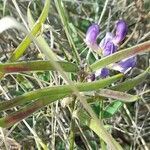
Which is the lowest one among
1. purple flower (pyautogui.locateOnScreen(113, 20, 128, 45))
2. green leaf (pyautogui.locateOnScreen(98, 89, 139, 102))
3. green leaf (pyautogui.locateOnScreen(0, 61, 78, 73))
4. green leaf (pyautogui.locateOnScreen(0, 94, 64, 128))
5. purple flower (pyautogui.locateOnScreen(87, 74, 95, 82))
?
green leaf (pyautogui.locateOnScreen(98, 89, 139, 102))

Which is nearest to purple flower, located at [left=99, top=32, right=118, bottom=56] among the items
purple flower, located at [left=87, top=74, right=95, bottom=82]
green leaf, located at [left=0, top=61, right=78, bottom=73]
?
purple flower, located at [left=87, top=74, right=95, bottom=82]

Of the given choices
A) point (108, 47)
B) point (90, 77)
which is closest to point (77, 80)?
point (90, 77)

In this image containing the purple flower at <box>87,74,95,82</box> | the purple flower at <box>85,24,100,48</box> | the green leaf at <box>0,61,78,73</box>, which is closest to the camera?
the green leaf at <box>0,61,78,73</box>

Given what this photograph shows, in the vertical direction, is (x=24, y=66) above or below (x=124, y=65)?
above

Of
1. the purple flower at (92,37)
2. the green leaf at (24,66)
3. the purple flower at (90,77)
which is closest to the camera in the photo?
the green leaf at (24,66)

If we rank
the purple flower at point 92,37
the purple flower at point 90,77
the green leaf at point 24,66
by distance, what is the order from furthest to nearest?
the purple flower at point 92,37
the purple flower at point 90,77
the green leaf at point 24,66

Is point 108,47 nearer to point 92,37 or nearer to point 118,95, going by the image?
point 92,37

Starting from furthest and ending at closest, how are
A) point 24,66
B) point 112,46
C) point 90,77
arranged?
point 112,46 → point 90,77 → point 24,66

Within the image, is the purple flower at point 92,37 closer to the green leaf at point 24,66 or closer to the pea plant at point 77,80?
the pea plant at point 77,80

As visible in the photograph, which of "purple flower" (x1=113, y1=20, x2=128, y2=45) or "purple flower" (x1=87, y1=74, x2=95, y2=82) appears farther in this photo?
"purple flower" (x1=113, y1=20, x2=128, y2=45)

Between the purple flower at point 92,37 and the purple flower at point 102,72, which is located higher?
the purple flower at point 92,37

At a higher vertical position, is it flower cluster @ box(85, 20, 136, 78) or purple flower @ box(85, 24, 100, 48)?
purple flower @ box(85, 24, 100, 48)

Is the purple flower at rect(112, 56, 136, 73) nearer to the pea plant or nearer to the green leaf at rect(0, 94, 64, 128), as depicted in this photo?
the pea plant

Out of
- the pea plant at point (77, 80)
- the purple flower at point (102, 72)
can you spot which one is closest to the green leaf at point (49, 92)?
the pea plant at point (77, 80)
